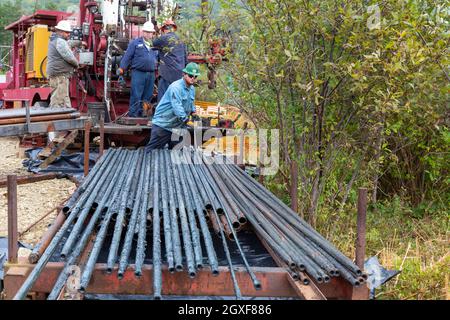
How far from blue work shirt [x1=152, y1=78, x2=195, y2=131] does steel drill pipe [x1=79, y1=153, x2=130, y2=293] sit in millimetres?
1675

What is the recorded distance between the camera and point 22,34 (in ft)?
48.5

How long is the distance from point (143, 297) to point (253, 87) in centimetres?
332

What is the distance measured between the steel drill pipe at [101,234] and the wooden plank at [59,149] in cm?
284

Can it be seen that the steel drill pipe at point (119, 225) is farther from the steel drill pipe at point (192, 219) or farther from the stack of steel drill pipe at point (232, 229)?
the stack of steel drill pipe at point (232, 229)

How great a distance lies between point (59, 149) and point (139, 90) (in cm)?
204

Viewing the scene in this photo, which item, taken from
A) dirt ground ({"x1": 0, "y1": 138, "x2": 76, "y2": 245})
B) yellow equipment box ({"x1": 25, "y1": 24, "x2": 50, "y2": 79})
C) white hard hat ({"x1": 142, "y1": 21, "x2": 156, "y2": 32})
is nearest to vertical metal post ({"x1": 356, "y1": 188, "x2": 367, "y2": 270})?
dirt ground ({"x1": 0, "y1": 138, "x2": 76, "y2": 245})

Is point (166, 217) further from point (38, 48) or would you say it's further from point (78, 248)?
point (38, 48)

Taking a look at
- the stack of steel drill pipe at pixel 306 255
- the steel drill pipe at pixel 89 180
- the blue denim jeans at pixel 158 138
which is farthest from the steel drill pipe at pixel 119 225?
the blue denim jeans at pixel 158 138

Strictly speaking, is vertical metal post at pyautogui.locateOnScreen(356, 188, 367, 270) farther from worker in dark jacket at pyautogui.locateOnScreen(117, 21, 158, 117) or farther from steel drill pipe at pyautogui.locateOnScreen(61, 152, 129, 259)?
worker in dark jacket at pyautogui.locateOnScreen(117, 21, 158, 117)

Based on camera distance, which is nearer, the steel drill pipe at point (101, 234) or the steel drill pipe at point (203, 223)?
the steel drill pipe at point (101, 234)

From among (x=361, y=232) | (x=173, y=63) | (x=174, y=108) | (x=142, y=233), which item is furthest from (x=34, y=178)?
(x=361, y=232)

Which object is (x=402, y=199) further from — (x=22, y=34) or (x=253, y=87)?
(x=22, y=34)

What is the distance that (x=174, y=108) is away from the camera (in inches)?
322

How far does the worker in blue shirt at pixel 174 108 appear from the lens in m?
8.15
